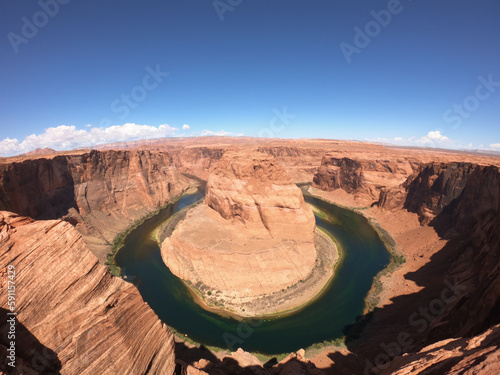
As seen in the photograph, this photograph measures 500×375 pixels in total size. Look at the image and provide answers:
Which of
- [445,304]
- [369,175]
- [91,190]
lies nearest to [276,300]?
[445,304]

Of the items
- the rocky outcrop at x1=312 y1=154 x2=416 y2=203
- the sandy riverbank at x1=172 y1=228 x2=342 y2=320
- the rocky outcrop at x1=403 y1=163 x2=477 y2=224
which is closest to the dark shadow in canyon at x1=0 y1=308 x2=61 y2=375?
the sandy riverbank at x1=172 y1=228 x2=342 y2=320

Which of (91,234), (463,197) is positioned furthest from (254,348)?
(463,197)

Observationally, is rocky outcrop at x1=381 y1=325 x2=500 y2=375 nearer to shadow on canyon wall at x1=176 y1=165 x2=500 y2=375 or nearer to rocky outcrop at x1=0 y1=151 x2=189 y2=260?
shadow on canyon wall at x1=176 y1=165 x2=500 y2=375

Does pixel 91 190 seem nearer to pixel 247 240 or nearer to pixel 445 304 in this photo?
pixel 247 240

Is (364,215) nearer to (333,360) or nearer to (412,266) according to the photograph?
(412,266)

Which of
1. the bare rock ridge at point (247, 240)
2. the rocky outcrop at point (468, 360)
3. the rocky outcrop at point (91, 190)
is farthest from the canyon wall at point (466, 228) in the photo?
the rocky outcrop at point (91, 190)

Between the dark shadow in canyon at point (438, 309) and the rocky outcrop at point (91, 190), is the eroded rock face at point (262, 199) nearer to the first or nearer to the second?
the dark shadow in canyon at point (438, 309)
